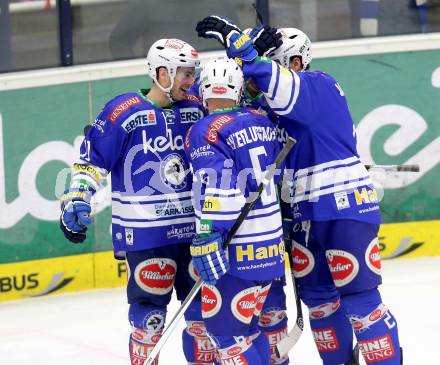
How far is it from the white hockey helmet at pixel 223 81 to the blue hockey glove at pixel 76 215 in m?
0.67

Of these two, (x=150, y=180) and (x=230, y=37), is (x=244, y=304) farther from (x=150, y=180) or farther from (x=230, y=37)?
(x=230, y=37)

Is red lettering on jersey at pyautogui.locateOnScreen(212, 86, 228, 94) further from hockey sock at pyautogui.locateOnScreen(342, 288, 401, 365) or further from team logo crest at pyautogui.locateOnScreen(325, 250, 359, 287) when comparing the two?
hockey sock at pyautogui.locateOnScreen(342, 288, 401, 365)

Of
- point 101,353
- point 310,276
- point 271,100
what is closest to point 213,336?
point 310,276

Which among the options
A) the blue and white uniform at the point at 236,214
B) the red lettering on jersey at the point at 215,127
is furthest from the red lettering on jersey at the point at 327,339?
the red lettering on jersey at the point at 215,127

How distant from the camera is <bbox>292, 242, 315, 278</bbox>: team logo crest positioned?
17.6 ft

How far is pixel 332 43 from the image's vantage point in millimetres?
7613

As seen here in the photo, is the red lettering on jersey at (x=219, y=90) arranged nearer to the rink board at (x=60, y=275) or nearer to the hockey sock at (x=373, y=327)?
the hockey sock at (x=373, y=327)

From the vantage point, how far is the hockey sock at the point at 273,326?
17.8ft

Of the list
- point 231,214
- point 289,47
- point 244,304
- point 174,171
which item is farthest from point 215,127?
point 244,304

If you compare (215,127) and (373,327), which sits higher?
(215,127)

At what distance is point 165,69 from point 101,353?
5.76 feet

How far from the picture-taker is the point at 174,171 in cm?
527

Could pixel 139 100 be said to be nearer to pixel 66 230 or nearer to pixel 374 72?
pixel 66 230

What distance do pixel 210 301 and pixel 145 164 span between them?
65cm
